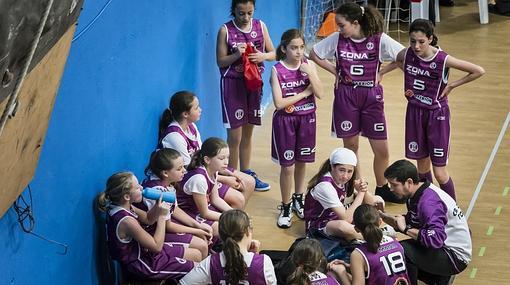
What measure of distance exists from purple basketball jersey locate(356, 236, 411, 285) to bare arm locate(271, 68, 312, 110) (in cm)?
166

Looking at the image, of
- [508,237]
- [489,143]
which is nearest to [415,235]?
[508,237]

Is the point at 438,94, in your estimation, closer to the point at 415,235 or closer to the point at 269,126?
the point at 415,235

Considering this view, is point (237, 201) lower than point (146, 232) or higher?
lower

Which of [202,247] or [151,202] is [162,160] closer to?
[151,202]

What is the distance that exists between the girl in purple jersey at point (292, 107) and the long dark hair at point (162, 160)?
1280 millimetres

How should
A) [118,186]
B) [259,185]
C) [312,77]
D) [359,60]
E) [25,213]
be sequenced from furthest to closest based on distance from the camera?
[259,185]
[359,60]
[312,77]
[118,186]
[25,213]

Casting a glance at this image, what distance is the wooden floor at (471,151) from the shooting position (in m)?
6.24

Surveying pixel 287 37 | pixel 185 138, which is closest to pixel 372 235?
pixel 185 138

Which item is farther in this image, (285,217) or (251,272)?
(285,217)

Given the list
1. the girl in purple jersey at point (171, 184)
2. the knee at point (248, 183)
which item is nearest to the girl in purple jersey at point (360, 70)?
the knee at point (248, 183)

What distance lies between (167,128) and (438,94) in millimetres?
1895

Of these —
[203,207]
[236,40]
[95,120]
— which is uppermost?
[236,40]

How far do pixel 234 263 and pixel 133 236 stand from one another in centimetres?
62

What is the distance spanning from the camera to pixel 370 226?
5012 mm
